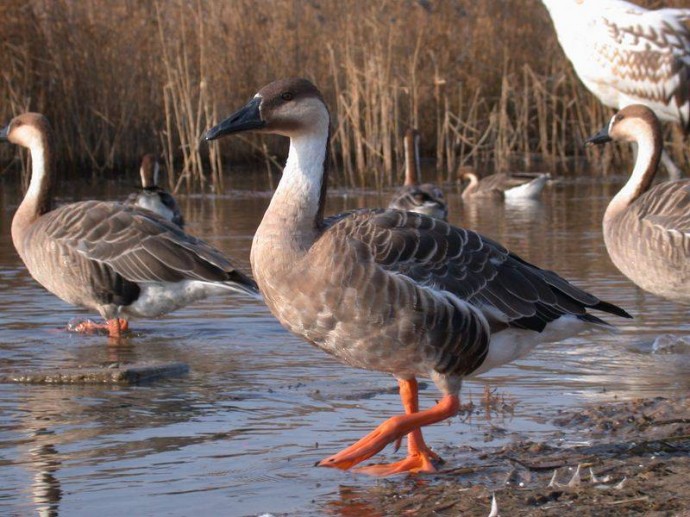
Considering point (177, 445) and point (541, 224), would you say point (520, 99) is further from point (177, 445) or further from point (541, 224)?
point (177, 445)

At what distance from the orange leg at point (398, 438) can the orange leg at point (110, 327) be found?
162 inches

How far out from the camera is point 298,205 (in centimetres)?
543

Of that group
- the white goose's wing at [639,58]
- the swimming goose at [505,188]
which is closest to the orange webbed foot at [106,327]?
the white goose's wing at [639,58]

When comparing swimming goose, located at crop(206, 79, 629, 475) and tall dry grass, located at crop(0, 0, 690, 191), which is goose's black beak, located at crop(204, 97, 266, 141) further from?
tall dry grass, located at crop(0, 0, 690, 191)

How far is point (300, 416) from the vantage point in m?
6.37

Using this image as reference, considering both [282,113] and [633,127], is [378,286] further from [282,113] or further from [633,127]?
[633,127]

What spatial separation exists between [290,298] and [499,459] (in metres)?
1.12

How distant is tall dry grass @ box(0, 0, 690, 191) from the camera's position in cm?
1953

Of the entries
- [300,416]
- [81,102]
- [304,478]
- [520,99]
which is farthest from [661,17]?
[304,478]

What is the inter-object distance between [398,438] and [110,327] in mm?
4259

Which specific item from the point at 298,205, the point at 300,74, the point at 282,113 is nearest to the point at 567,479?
the point at 298,205

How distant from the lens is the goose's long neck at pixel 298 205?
5.38m

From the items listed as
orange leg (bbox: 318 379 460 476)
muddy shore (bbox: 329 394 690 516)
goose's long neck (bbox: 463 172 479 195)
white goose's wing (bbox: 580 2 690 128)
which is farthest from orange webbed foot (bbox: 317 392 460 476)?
goose's long neck (bbox: 463 172 479 195)

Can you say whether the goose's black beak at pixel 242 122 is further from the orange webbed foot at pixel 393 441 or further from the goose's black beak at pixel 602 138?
the goose's black beak at pixel 602 138
